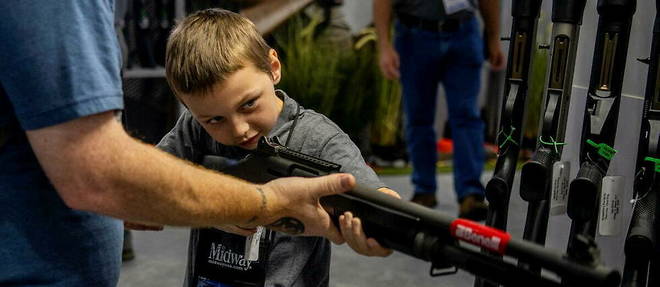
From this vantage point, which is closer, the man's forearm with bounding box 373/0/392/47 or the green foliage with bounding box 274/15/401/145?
the man's forearm with bounding box 373/0/392/47

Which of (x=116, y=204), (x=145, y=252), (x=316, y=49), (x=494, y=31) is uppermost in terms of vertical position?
(x=116, y=204)

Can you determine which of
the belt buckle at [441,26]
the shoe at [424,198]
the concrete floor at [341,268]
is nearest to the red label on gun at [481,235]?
the concrete floor at [341,268]

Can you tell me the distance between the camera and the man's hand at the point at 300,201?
A: 42.6 inches

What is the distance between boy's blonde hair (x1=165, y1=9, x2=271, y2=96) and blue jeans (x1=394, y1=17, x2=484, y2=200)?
2.14 m

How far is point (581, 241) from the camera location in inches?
34.0

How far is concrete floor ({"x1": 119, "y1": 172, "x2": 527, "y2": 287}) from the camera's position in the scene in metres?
Answer: 3.00

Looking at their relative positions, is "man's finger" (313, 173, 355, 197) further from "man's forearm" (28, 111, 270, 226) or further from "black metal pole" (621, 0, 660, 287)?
"black metal pole" (621, 0, 660, 287)

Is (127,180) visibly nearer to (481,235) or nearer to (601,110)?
(481,235)

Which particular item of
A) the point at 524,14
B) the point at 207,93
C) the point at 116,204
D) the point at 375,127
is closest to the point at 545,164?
the point at 524,14

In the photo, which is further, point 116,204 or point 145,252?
point 145,252

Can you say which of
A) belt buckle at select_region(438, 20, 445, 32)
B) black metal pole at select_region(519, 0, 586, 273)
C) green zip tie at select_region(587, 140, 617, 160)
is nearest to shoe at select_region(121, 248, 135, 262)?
belt buckle at select_region(438, 20, 445, 32)

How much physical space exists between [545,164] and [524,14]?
1.34ft

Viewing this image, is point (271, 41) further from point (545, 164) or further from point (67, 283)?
point (67, 283)

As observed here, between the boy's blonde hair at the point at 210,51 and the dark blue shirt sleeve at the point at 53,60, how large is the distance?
1.55 feet
